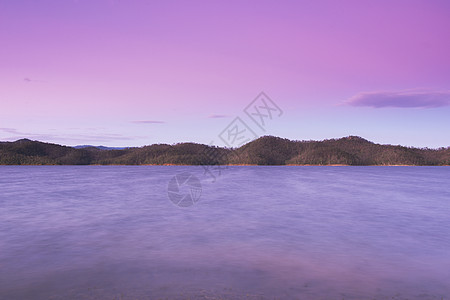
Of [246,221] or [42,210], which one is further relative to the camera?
[42,210]

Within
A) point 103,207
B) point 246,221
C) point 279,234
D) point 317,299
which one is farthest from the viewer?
point 103,207

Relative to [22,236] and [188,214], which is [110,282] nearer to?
[22,236]

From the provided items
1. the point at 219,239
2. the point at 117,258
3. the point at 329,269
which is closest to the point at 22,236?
the point at 117,258

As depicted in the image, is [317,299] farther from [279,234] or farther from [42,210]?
[42,210]

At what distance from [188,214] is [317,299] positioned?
22.2 m

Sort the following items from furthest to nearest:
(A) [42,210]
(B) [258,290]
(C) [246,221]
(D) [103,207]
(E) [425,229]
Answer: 1. (D) [103,207]
2. (A) [42,210]
3. (C) [246,221]
4. (E) [425,229]
5. (B) [258,290]

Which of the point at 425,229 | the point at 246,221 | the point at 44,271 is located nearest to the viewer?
the point at 44,271

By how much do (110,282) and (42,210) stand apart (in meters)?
26.4

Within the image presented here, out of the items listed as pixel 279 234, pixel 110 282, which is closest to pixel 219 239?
pixel 279 234

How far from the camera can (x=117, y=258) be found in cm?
1523

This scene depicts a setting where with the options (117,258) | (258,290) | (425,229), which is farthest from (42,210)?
(425,229)

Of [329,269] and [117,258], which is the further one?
[117,258]

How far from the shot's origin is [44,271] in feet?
42.8

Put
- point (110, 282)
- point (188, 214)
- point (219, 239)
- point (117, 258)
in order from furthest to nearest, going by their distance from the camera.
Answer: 1. point (188, 214)
2. point (219, 239)
3. point (117, 258)
4. point (110, 282)
